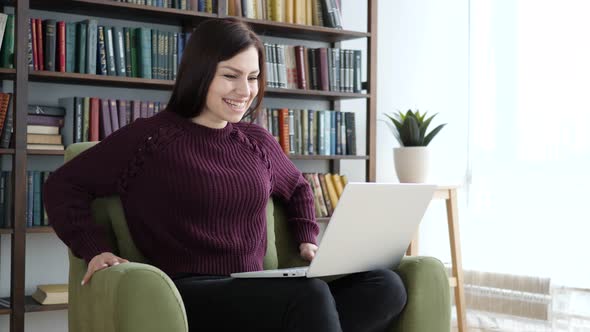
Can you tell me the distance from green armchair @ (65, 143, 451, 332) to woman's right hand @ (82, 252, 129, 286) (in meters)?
0.02

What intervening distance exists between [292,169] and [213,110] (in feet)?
1.15

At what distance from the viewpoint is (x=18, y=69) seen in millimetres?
2893

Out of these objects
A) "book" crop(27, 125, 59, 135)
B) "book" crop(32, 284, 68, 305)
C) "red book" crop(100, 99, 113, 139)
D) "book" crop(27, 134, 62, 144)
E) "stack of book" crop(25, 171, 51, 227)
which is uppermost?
"red book" crop(100, 99, 113, 139)

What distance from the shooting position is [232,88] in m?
2.18

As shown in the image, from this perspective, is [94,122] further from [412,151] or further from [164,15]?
[412,151]

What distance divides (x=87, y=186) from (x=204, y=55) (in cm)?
45

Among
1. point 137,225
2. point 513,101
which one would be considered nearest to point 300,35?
point 513,101

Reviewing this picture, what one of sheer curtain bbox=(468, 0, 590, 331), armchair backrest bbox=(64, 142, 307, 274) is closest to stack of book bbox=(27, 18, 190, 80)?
armchair backrest bbox=(64, 142, 307, 274)

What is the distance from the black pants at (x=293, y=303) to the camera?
1812 millimetres

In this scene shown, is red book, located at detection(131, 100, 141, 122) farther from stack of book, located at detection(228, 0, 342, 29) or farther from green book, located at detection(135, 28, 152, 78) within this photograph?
stack of book, located at detection(228, 0, 342, 29)

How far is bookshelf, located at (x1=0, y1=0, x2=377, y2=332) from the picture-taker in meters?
2.90

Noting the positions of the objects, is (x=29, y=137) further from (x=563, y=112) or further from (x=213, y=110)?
(x=563, y=112)

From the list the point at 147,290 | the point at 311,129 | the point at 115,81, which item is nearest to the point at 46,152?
the point at 115,81

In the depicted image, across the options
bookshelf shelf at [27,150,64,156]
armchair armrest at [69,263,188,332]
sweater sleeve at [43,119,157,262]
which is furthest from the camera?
bookshelf shelf at [27,150,64,156]
